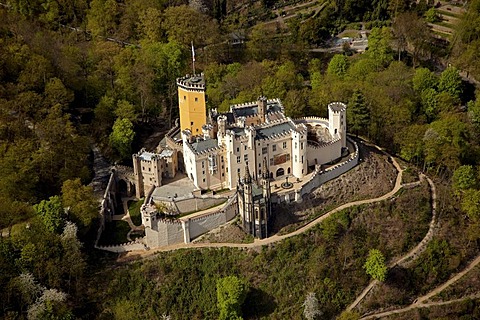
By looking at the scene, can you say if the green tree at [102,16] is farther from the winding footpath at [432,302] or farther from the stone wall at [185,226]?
the winding footpath at [432,302]

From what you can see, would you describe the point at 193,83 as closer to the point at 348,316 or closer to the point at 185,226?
the point at 185,226

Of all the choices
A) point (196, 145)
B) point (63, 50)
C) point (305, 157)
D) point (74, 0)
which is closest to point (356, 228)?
point (305, 157)

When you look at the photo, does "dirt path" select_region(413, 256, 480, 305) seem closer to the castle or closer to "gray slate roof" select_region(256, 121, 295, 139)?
the castle

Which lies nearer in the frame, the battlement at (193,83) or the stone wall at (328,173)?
the stone wall at (328,173)

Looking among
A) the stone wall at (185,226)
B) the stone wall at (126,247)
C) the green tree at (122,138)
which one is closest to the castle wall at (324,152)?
the stone wall at (185,226)

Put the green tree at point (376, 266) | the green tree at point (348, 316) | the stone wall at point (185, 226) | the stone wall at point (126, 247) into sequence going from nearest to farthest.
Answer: the green tree at point (348, 316)
the stone wall at point (185, 226)
the stone wall at point (126, 247)
the green tree at point (376, 266)

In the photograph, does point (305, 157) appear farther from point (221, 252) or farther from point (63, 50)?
point (63, 50)
